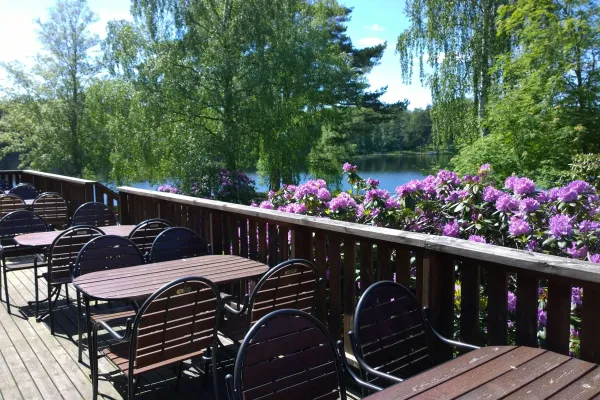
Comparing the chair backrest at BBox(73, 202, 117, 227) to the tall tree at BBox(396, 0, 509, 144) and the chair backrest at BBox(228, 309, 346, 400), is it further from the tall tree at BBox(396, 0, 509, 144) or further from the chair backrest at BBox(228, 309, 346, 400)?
the tall tree at BBox(396, 0, 509, 144)

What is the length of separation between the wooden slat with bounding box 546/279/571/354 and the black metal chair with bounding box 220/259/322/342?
3.67 ft

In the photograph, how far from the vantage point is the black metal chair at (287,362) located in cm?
151

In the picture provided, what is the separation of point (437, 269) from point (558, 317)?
58cm

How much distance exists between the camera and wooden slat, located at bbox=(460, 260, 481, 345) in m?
2.10

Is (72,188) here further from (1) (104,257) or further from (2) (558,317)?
(2) (558,317)

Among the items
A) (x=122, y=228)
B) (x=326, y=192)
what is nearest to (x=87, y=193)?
(x=122, y=228)

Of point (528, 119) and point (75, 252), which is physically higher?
point (528, 119)

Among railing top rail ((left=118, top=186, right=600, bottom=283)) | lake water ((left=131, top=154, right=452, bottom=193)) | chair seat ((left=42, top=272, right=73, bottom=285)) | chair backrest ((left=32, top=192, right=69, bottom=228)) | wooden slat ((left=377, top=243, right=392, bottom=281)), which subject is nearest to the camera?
railing top rail ((left=118, top=186, right=600, bottom=283))

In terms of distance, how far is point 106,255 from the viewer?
122 inches

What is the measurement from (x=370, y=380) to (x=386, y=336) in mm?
185

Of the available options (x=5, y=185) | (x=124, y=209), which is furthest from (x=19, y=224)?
(x=5, y=185)

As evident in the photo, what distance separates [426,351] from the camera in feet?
6.72

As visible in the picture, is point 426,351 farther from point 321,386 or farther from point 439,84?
point 439,84

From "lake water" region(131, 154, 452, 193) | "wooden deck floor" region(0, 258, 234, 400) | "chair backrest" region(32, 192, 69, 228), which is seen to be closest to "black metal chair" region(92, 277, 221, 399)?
"wooden deck floor" region(0, 258, 234, 400)
